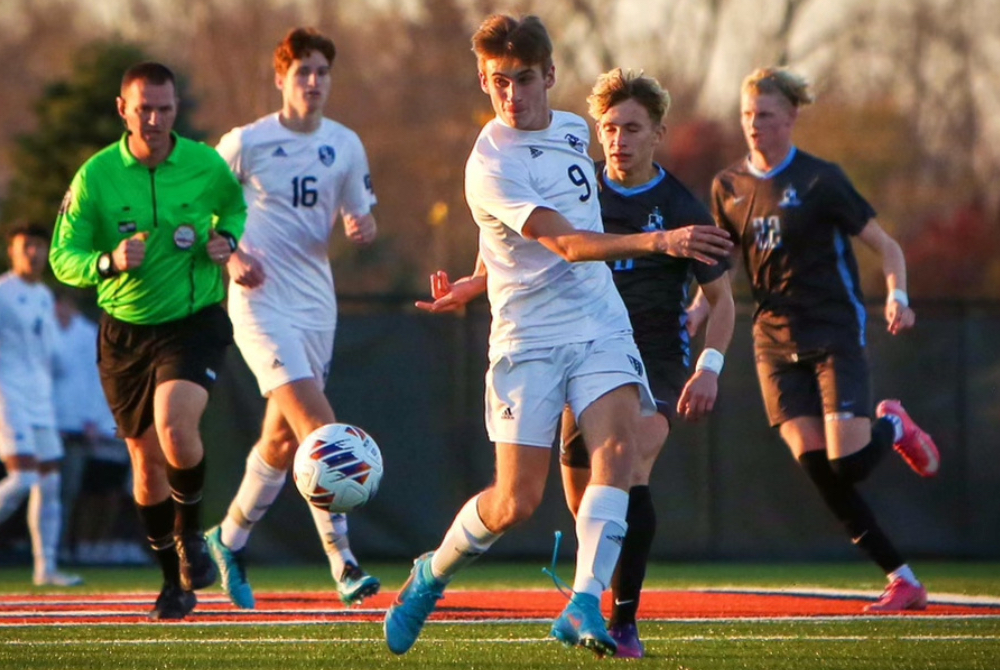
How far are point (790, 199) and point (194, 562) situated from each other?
3242 millimetres

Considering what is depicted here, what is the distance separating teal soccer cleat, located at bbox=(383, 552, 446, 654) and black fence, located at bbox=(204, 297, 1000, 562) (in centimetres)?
685

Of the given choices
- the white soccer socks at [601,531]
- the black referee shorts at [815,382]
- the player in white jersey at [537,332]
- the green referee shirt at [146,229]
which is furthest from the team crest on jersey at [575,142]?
the black referee shorts at [815,382]

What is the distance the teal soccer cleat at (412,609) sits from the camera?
242 inches

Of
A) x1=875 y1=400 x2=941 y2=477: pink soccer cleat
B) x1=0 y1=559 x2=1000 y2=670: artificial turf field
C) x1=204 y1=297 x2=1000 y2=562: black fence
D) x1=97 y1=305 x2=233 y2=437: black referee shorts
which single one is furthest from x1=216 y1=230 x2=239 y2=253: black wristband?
x1=204 y1=297 x2=1000 y2=562: black fence

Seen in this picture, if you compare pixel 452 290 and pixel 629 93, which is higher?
pixel 629 93

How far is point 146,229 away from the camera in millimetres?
7973

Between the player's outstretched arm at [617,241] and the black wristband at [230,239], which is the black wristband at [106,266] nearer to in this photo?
the black wristband at [230,239]

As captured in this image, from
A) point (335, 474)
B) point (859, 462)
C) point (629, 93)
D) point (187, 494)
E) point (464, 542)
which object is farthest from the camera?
point (859, 462)

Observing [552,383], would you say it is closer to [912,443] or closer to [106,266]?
[106,266]

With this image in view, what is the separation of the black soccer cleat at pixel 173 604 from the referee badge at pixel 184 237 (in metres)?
1.51

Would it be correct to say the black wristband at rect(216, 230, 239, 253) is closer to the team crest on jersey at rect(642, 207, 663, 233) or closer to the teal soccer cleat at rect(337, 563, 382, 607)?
the teal soccer cleat at rect(337, 563, 382, 607)

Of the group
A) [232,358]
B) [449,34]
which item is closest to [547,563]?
[232,358]

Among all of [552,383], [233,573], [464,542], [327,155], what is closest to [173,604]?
[233,573]

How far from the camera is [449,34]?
30.8 m
